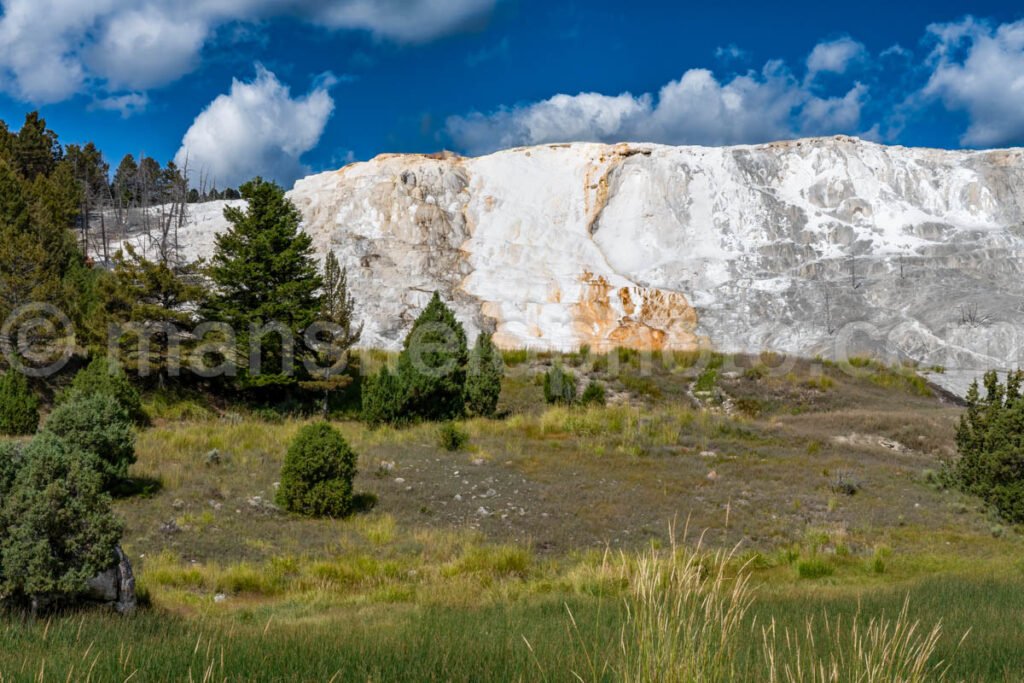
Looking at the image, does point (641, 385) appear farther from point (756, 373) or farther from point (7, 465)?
point (7, 465)

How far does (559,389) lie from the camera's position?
23344 millimetres

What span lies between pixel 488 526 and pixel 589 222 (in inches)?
1412

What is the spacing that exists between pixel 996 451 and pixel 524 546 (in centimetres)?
777

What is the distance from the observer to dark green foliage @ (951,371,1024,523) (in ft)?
39.5

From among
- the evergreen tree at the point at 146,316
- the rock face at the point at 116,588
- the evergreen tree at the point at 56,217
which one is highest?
the evergreen tree at the point at 56,217

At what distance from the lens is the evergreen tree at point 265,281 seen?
2183 centimetres

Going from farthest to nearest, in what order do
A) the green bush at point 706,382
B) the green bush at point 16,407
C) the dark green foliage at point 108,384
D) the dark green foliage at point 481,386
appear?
the green bush at point 706,382 < the dark green foliage at point 481,386 < the dark green foliage at point 108,384 < the green bush at point 16,407

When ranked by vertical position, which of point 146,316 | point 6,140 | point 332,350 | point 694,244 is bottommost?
point 332,350

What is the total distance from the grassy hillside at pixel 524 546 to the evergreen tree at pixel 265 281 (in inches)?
78.6

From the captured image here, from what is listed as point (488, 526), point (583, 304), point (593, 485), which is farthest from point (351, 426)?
point (583, 304)

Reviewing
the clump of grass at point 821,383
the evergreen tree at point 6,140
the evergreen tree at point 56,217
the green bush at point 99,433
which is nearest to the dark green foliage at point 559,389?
the clump of grass at point 821,383

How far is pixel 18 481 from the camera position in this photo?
19.6 ft

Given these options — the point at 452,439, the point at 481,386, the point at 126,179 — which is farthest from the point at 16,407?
the point at 126,179

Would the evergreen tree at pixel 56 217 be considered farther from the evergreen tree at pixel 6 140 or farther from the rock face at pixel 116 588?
the rock face at pixel 116 588
